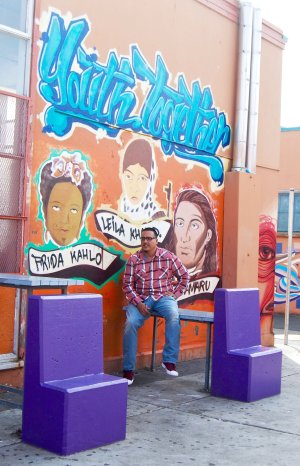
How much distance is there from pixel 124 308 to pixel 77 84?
2380 mm

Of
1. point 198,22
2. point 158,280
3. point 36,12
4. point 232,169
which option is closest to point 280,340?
point 232,169

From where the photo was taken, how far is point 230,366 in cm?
629

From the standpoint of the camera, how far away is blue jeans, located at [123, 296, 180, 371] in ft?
22.1

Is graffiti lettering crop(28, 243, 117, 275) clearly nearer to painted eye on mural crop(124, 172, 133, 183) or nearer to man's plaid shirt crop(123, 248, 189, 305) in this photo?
man's plaid shirt crop(123, 248, 189, 305)

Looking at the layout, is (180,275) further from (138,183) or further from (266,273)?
(266,273)

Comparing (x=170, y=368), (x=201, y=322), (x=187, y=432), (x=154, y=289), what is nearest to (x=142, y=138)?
(x=154, y=289)

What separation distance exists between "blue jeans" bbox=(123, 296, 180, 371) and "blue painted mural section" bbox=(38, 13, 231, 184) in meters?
1.88

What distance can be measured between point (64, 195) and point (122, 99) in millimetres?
1398

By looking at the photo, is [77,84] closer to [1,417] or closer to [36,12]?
[36,12]

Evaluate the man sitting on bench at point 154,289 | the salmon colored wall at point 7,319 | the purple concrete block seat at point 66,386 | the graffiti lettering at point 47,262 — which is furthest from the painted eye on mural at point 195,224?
the purple concrete block seat at point 66,386

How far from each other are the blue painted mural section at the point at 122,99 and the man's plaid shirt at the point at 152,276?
4.59 ft

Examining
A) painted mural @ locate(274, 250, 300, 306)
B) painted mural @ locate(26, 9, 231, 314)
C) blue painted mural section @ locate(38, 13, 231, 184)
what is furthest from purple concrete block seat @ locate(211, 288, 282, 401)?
painted mural @ locate(274, 250, 300, 306)

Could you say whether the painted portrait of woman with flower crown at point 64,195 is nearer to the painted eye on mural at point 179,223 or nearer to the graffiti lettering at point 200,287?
the painted eye on mural at point 179,223

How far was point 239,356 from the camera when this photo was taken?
20.4ft
